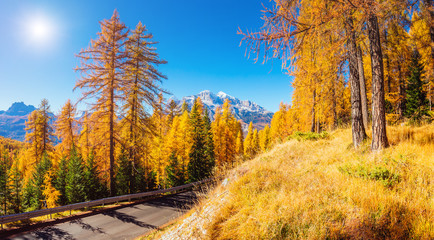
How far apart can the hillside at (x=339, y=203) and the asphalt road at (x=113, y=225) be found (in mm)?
3929

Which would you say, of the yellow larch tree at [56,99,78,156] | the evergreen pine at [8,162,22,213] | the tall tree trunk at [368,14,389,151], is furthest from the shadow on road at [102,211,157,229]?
the yellow larch tree at [56,99,78,156]

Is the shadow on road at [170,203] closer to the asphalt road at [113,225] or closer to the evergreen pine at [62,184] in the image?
the asphalt road at [113,225]

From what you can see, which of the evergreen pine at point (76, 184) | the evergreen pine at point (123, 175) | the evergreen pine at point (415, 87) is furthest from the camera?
the evergreen pine at point (415, 87)

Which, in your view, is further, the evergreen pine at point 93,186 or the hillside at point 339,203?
the evergreen pine at point 93,186

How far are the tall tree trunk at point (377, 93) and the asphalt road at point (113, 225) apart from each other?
772cm

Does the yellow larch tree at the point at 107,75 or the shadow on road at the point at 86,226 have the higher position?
the yellow larch tree at the point at 107,75

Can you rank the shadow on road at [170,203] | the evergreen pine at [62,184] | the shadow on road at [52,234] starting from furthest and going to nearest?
the evergreen pine at [62,184]
the shadow on road at [170,203]
the shadow on road at [52,234]

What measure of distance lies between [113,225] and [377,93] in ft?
46.6

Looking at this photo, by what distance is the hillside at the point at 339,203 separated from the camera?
288cm

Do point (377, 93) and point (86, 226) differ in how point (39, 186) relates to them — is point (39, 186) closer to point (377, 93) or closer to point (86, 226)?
point (86, 226)

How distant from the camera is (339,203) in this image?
346 cm

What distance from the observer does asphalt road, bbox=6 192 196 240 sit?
8.87m

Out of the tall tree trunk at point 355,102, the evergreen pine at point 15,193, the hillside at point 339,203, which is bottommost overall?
the evergreen pine at point 15,193

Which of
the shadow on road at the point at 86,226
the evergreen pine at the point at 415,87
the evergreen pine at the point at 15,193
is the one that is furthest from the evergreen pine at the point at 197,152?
the evergreen pine at the point at 415,87
